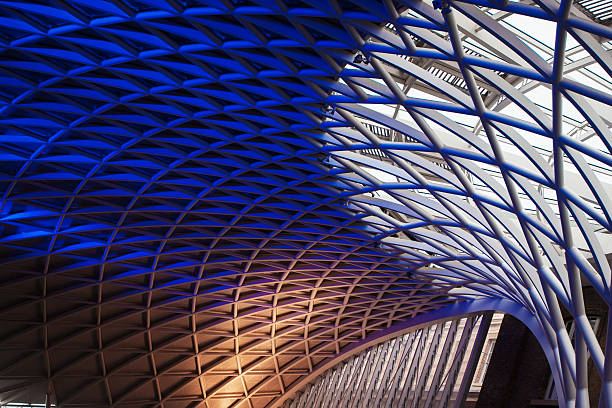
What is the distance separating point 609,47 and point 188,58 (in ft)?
48.3

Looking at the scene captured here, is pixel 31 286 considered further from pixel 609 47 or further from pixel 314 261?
pixel 609 47

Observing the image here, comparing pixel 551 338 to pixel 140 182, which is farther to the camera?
pixel 140 182

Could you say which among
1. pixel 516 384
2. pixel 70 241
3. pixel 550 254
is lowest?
pixel 516 384

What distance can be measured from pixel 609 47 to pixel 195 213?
29.1 meters

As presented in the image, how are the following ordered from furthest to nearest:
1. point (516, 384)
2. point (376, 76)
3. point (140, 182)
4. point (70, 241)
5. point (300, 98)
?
point (70, 241), point (516, 384), point (140, 182), point (300, 98), point (376, 76)

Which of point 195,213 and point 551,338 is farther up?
point 195,213

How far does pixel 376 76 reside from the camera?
68.8 feet

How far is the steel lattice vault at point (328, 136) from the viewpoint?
1820cm

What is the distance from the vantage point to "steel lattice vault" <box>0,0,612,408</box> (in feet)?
59.7

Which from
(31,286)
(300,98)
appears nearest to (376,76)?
(300,98)

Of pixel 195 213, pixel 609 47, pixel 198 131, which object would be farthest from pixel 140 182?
pixel 609 47

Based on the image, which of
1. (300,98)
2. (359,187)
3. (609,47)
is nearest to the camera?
(609,47)

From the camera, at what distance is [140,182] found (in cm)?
3803

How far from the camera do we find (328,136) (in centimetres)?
2870
